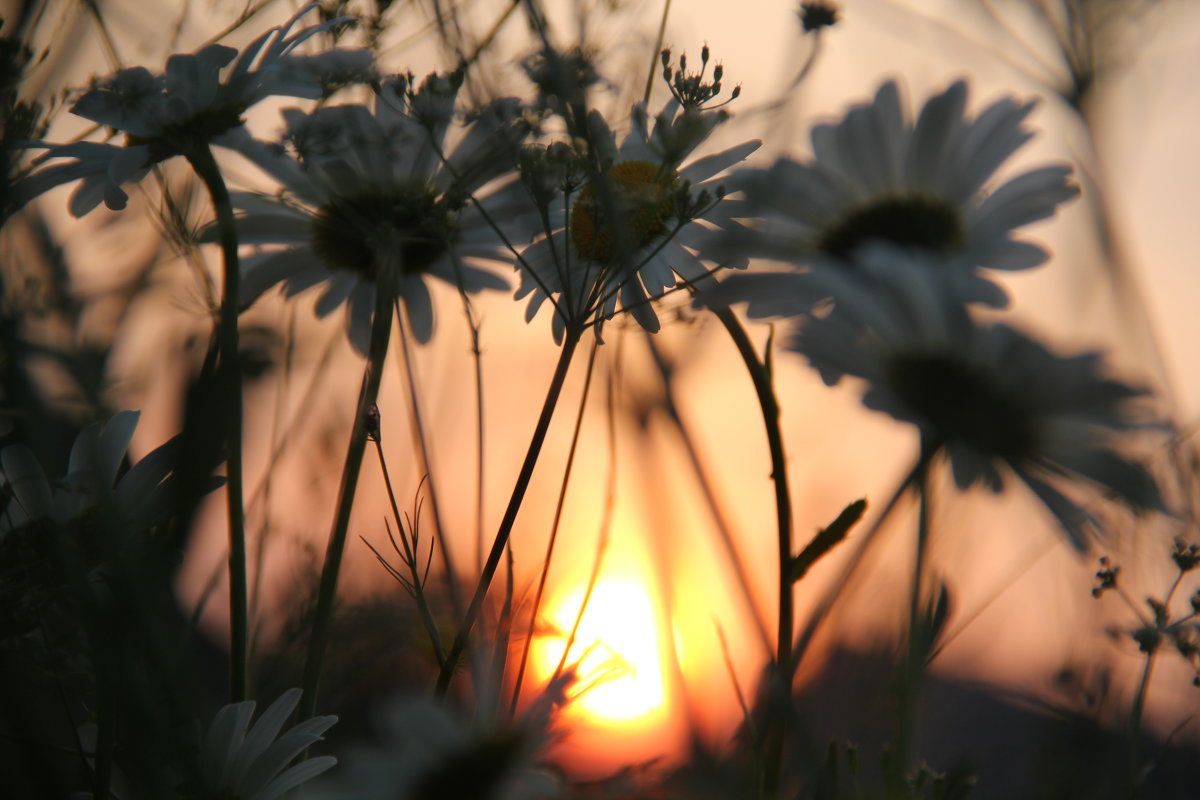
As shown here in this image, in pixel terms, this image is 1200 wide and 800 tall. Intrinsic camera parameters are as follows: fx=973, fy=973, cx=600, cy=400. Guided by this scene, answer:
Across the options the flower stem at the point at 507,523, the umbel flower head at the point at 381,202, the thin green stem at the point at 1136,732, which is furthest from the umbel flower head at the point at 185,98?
the thin green stem at the point at 1136,732

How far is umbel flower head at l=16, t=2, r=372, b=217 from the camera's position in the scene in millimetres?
331

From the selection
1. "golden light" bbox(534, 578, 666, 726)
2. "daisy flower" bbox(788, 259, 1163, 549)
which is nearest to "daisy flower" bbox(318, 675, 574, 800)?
"golden light" bbox(534, 578, 666, 726)

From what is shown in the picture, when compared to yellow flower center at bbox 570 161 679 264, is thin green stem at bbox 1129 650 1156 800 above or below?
below

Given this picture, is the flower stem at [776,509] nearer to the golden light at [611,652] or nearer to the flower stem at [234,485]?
the golden light at [611,652]

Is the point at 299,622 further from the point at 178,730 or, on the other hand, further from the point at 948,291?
the point at 948,291

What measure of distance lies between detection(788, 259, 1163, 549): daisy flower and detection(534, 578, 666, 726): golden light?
10cm

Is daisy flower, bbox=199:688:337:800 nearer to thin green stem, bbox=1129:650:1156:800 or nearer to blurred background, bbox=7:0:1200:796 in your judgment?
blurred background, bbox=7:0:1200:796

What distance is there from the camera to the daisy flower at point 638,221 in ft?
1.11

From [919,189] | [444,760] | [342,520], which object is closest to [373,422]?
[342,520]

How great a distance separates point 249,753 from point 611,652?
4.9 inches

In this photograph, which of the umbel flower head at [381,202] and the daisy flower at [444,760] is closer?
the daisy flower at [444,760]

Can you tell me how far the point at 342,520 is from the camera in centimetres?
32

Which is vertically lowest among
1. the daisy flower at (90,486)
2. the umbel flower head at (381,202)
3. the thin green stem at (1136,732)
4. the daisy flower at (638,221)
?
the thin green stem at (1136,732)

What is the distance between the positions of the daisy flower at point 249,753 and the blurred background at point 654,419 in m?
0.05
